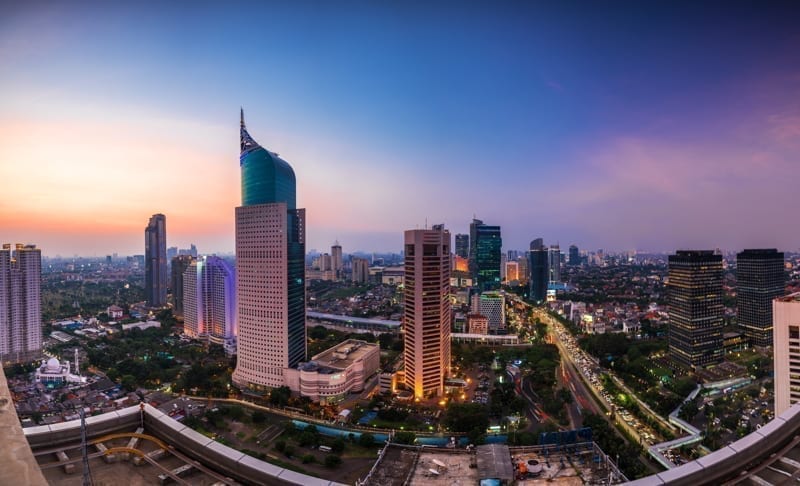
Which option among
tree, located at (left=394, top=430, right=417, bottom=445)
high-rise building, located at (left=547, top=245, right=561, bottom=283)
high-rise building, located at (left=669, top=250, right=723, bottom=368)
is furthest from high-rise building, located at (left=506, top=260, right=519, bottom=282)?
tree, located at (left=394, top=430, right=417, bottom=445)

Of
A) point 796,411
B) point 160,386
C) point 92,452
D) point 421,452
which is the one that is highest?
point 796,411

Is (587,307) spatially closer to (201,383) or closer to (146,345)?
(201,383)

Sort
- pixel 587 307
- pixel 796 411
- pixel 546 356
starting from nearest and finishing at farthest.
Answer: pixel 796 411, pixel 546 356, pixel 587 307

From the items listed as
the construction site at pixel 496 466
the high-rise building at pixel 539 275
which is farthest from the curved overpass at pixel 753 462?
the high-rise building at pixel 539 275

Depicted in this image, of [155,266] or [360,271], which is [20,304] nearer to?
[155,266]

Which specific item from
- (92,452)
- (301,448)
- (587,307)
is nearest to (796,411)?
(92,452)

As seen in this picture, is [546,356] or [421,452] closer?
[421,452]

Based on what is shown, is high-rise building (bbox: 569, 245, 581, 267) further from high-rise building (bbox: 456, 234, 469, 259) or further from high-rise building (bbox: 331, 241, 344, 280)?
high-rise building (bbox: 331, 241, 344, 280)
